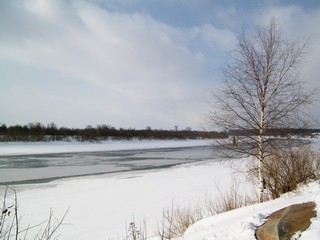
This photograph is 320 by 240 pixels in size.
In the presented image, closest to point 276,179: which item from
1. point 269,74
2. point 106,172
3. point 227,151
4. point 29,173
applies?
point 227,151

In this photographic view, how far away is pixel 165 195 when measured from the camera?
13820 millimetres

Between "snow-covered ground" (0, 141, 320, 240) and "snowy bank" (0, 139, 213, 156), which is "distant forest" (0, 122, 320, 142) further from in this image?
"snow-covered ground" (0, 141, 320, 240)

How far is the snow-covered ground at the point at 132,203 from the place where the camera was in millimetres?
5410

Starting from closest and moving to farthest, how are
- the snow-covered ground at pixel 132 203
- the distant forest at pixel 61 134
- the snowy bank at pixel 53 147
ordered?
the snow-covered ground at pixel 132 203, the snowy bank at pixel 53 147, the distant forest at pixel 61 134

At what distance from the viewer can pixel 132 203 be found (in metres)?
12.4

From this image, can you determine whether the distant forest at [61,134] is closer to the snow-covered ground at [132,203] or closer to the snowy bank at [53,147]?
the snowy bank at [53,147]

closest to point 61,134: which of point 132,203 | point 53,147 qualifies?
point 53,147

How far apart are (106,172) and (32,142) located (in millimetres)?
39189

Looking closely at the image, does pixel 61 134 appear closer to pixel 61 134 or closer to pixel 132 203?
pixel 61 134

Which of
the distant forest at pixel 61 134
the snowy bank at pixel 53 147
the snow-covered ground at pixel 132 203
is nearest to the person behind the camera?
the snow-covered ground at pixel 132 203

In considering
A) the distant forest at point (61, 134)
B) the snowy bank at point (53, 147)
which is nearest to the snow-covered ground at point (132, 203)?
the snowy bank at point (53, 147)

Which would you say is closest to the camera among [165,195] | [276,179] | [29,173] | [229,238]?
[229,238]

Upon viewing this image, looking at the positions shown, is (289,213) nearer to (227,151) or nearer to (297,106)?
(297,106)

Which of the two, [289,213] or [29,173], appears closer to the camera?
[289,213]
